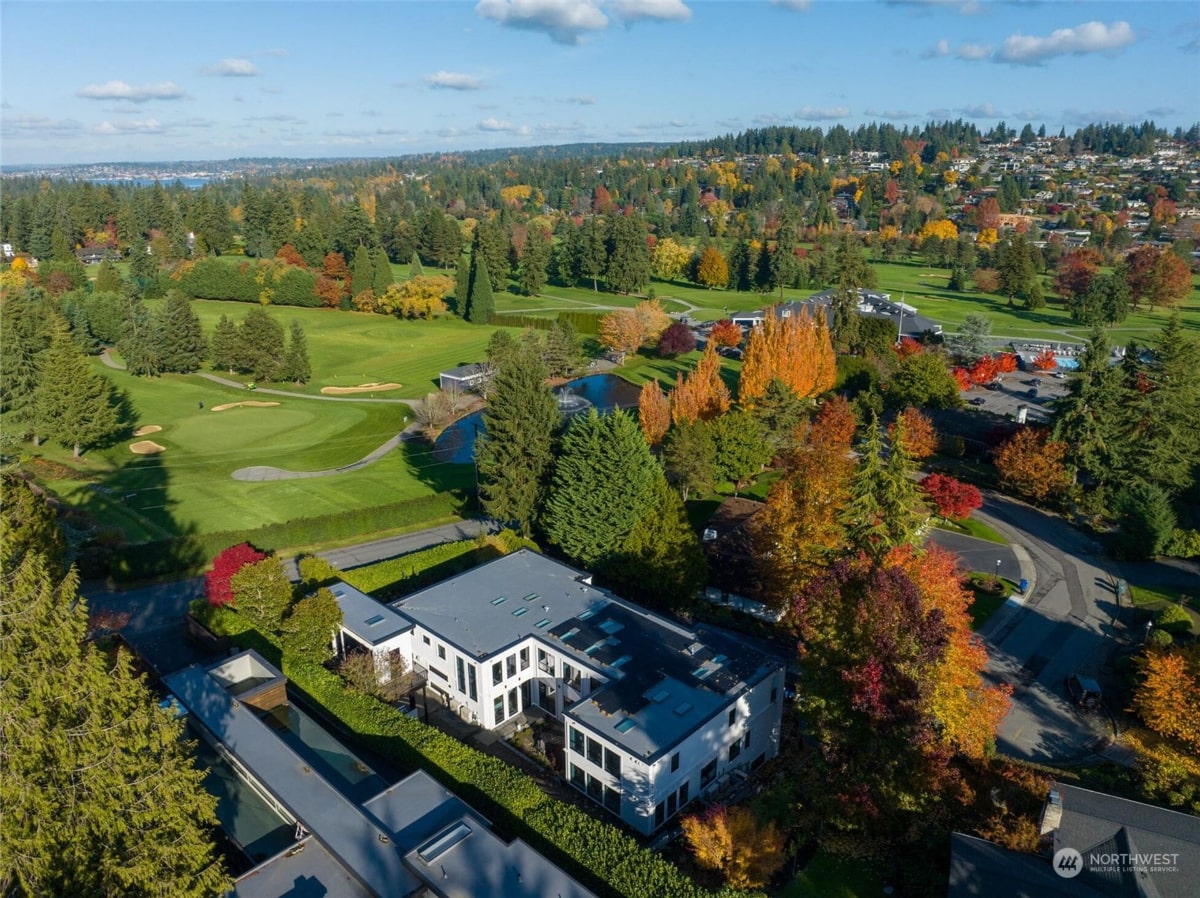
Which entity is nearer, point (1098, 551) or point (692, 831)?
point (692, 831)

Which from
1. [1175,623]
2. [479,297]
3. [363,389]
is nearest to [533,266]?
[479,297]

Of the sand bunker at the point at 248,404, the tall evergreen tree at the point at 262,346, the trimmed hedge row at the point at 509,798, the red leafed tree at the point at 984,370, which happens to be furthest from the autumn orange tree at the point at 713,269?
the trimmed hedge row at the point at 509,798

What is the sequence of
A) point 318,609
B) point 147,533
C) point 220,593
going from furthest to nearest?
point 147,533, point 220,593, point 318,609

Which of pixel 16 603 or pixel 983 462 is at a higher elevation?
pixel 16 603

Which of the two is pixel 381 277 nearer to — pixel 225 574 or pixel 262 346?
pixel 262 346

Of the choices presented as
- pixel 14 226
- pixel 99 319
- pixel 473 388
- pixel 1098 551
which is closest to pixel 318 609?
pixel 1098 551

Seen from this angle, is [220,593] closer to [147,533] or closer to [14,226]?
[147,533]
